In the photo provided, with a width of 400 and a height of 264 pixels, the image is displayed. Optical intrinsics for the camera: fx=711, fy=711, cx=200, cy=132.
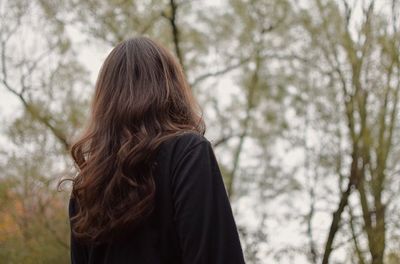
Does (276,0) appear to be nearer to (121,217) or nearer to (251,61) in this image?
(251,61)

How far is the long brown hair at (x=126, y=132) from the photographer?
1.70m

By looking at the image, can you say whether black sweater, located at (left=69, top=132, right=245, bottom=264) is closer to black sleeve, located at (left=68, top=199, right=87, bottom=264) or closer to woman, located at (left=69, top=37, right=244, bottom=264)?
woman, located at (left=69, top=37, right=244, bottom=264)

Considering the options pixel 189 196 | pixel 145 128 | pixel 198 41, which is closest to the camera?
pixel 189 196

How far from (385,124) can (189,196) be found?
190 inches

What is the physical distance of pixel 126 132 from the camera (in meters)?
1.75

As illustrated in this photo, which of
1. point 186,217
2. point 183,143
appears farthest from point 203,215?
point 183,143

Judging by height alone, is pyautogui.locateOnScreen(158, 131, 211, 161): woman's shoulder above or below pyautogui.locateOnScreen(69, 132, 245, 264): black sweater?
above

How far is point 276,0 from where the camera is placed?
1024 centimetres

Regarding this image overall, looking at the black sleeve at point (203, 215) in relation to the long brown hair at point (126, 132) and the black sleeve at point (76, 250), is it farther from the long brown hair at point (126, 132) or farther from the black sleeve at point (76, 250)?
the black sleeve at point (76, 250)

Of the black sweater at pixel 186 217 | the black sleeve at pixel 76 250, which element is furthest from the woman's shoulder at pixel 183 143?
the black sleeve at pixel 76 250

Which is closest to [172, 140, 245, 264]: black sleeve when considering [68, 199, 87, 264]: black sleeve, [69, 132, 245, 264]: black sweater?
[69, 132, 245, 264]: black sweater

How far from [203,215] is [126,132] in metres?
0.30

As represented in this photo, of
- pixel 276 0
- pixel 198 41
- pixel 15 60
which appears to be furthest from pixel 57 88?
pixel 276 0

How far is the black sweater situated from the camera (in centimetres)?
162
